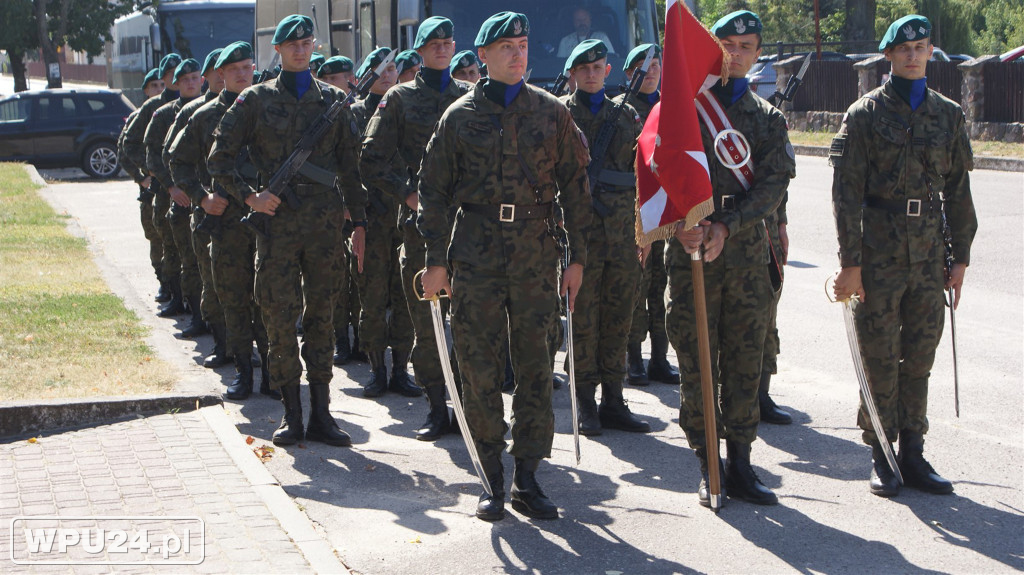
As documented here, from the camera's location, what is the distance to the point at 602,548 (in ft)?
17.0

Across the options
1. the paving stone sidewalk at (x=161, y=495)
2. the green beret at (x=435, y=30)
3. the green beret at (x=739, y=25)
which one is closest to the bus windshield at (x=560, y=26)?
the green beret at (x=435, y=30)

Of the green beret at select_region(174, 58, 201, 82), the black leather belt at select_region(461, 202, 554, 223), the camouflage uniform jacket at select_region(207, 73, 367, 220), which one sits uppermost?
the green beret at select_region(174, 58, 201, 82)

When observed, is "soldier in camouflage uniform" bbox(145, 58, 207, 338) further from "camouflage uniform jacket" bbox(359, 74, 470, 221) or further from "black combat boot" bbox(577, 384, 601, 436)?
"black combat boot" bbox(577, 384, 601, 436)

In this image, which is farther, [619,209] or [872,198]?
[619,209]

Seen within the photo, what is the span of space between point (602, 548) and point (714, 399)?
104cm

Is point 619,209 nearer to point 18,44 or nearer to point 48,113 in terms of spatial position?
point 48,113

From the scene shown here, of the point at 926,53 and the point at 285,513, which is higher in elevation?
the point at 926,53

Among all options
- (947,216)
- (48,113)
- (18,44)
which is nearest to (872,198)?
(947,216)

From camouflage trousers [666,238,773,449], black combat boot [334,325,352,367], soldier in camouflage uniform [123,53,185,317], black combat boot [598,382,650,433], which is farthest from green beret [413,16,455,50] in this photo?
soldier in camouflage uniform [123,53,185,317]

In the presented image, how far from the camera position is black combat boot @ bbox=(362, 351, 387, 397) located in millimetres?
8211

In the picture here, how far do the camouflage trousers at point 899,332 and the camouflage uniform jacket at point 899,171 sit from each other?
0.29 feet

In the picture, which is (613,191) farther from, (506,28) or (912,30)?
(912,30)

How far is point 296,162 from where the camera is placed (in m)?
6.78

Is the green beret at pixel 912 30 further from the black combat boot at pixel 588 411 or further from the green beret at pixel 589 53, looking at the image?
the black combat boot at pixel 588 411
